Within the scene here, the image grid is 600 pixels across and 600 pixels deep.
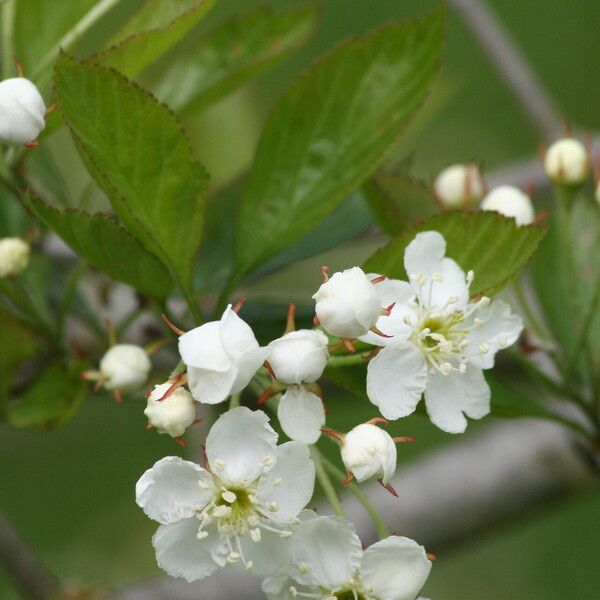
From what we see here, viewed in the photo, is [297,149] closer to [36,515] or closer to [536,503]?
[536,503]

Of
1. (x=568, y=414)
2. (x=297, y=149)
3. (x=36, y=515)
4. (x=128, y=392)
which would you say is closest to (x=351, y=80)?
(x=297, y=149)

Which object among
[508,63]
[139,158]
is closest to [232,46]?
[139,158]

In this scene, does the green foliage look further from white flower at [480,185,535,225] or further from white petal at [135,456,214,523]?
white flower at [480,185,535,225]

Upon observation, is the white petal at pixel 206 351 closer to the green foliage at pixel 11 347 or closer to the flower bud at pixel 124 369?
the flower bud at pixel 124 369

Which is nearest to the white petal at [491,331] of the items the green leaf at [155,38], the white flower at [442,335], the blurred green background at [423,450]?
the white flower at [442,335]

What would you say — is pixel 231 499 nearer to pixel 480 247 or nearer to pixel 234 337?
pixel 234 337
